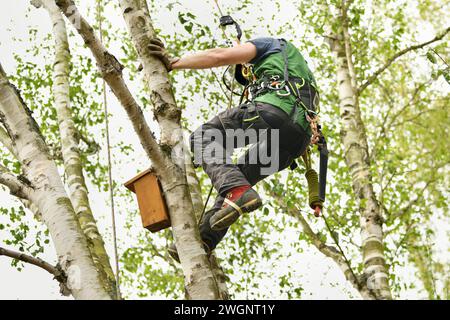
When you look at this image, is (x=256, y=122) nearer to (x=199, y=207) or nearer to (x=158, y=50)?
(x=158, y=50)

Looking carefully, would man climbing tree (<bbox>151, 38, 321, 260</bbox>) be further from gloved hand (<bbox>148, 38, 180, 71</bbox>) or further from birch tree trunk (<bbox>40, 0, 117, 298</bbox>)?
birch tree trunk (<bbox>40, 0, 117, 298</bbox>)

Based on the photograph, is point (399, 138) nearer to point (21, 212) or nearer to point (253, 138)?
point (21, 212)

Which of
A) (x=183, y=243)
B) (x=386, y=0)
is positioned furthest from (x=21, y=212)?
(x=386, y=0)

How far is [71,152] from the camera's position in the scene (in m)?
7.38

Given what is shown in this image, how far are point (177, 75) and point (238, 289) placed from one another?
153 inches

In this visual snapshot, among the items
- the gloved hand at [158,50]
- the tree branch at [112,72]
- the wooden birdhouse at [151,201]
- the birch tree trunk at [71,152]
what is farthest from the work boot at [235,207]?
the birch tree trunk at [71,152]

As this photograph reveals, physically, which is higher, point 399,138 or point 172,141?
point 399,138

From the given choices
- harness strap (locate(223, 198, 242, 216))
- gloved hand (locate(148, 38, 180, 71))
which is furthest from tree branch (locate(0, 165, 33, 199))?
harness strap (locate(223, 198, 242, 216))

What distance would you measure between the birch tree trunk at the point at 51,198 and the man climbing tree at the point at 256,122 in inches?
31.2

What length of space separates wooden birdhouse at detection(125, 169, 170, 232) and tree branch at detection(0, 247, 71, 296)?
0.60m

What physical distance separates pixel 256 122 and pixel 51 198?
150 cm

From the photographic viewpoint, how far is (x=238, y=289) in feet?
42.4

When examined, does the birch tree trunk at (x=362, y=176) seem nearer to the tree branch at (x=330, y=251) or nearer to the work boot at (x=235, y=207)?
the tree branch at (x=330, y=251)
